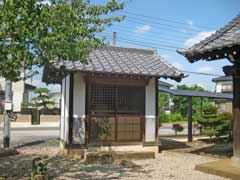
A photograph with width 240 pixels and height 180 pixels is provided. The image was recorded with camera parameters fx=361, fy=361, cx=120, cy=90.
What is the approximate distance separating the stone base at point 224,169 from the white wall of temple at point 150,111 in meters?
3.79

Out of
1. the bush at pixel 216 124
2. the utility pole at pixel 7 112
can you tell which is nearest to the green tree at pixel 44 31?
the utility pole at pixel 7 112

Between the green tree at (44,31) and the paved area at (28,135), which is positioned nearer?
the green tree at (44,31)

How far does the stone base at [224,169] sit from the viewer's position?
8664 mm

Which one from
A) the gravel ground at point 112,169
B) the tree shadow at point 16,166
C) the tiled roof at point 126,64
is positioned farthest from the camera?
the tiled roof at point 126,64

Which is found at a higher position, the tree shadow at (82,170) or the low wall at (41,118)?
the low wall at (41,118)

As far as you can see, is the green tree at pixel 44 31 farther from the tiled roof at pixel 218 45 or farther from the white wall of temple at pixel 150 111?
the white wall of temple at pixel 150 111

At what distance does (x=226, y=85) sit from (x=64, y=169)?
5154cm

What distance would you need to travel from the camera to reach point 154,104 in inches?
546

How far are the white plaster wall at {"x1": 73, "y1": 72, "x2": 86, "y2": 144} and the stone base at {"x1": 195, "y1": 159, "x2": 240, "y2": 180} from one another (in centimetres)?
448

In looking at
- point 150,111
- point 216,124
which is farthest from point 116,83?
point 216,124

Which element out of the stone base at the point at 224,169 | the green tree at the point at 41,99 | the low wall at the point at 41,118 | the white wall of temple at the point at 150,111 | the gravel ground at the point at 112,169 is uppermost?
the green tree at the point at 41,99

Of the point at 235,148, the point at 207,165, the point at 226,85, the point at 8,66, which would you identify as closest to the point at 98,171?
the point at 207,165

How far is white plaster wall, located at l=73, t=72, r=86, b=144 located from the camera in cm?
1267

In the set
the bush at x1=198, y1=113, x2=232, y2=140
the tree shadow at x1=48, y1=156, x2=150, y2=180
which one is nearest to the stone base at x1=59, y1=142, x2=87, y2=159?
the tree shadow at x1=48, y1=156, x2=150, y2=180
